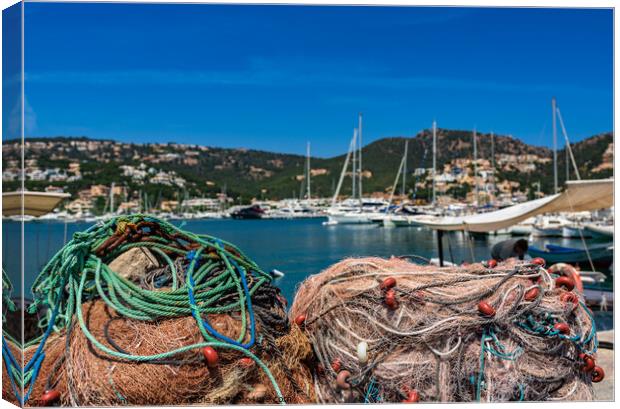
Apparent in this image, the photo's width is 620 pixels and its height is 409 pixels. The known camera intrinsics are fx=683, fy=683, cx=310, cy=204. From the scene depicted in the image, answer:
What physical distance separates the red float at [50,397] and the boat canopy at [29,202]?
1.04 metres

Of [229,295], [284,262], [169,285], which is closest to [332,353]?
[229,295]

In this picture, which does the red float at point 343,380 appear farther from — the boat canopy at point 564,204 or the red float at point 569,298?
the boat canopy at point 564,204

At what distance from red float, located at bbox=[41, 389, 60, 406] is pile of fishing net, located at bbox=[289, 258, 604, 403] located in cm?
163

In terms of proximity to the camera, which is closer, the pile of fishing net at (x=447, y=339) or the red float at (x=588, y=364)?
the pile of fishing net at (x=447, y=339)

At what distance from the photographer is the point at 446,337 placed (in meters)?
4.30

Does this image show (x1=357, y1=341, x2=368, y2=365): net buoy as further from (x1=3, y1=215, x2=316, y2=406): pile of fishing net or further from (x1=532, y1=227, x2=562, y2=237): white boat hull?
(x1=532, y1=227, x2=562, y2=237): white boat hull

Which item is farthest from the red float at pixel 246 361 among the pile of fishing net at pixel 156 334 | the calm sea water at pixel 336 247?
the calm sea water at pixel 336 247

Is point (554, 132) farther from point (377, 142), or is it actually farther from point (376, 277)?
point (377, 142)

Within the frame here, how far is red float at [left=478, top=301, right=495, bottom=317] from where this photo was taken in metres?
4.26

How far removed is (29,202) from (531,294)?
4061 mm

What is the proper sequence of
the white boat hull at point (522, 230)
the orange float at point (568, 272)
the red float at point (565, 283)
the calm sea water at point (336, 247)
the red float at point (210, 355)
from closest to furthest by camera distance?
the red float at point (210, 355) → the red float at point (565, 283) → the orange float at point (568, 272) → the calm sea water at point (336, 247) → the white boat hull at point (522, 230)

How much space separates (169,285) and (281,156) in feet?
449

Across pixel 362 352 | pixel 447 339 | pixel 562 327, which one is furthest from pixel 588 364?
pixel 362 352

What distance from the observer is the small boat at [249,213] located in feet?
358
